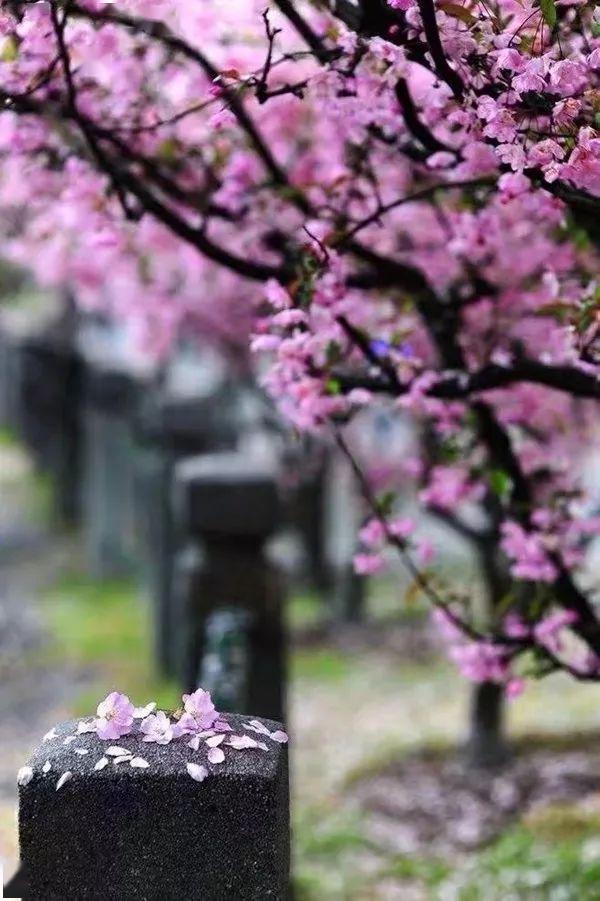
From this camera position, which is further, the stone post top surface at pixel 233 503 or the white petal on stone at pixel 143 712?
the stone post top surface at pixel 233 503

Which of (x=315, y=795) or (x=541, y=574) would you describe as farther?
(x=315, y=795)

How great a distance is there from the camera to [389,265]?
12.0 ft

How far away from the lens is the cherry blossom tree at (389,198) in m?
2.49

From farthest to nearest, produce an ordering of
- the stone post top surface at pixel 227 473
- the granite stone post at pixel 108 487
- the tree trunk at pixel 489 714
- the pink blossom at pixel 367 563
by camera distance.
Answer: the granite stone post at pixel 108 487 → the tree trunk at pixel 489 714 → the stone post top surface at pixel 227 473 → the pink blossom at pixel 367 563

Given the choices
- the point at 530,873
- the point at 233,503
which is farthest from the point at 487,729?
the point at 233,503

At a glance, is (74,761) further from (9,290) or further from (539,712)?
(9,290)

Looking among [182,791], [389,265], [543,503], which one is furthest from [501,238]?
[182,791]

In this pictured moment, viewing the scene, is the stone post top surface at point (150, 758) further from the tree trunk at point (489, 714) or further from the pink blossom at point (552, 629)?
the tree trunk at point (489, 714)

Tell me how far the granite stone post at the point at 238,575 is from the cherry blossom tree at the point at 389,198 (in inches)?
41.2

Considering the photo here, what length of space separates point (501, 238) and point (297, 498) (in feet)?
26.5

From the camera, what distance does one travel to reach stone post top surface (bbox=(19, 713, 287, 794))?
195 cm

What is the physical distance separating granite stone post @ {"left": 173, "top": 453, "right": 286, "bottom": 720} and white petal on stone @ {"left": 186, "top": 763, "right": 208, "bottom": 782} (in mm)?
3220

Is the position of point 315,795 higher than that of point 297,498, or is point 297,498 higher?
point 297,498

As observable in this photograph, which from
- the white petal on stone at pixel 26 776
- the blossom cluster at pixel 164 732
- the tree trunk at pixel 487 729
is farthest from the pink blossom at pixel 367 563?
the tree trunk at pixel 487 729
